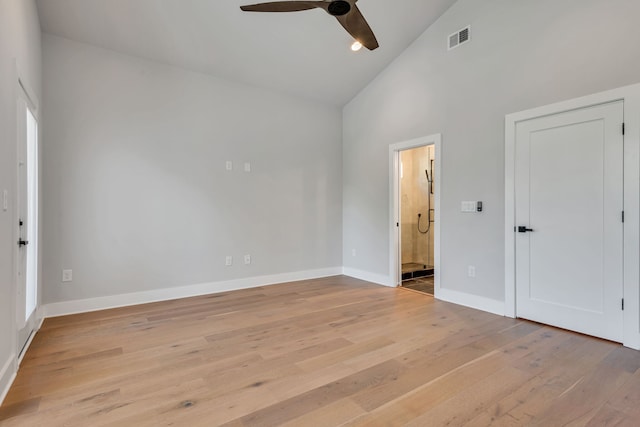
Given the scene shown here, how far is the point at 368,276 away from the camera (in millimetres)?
5117

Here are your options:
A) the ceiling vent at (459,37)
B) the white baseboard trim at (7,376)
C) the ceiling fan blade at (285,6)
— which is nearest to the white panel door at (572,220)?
the ceiling vent at (459,37)

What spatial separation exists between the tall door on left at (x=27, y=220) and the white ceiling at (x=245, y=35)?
3.83 feet

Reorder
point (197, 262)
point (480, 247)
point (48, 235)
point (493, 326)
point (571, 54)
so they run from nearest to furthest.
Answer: point (571, 54)
point (493, 326)
point (48, 235)
point (480, 247)
point (197, 262)

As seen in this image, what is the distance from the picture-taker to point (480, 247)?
143 inches

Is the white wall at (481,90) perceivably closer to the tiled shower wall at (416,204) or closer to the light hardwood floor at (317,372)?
the light hardwood floor at (317,372)

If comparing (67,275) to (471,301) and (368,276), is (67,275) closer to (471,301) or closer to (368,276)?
(368,276)

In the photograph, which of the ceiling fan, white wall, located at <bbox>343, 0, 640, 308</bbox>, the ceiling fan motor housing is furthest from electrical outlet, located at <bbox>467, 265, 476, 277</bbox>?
the ceiling fan motor housing

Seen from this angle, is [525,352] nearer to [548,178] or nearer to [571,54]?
[548,178]

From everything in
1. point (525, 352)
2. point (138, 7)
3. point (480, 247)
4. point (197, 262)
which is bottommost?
point (525, 352)

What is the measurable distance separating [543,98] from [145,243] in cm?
462

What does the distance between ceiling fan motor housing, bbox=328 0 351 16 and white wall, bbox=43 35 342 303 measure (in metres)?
2.38

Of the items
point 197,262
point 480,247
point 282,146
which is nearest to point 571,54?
point 480,247

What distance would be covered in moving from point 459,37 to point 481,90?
0.75 metres

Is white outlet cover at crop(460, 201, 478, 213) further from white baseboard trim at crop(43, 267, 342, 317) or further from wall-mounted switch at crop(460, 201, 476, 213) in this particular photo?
white baseboard trim at crop(43, 267, 342, 317)
